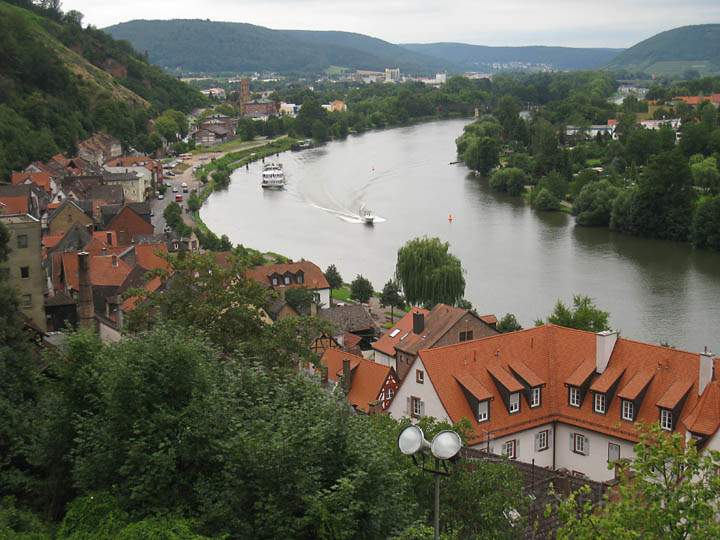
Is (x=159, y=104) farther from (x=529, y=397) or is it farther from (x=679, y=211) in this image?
(x=529, y=397)

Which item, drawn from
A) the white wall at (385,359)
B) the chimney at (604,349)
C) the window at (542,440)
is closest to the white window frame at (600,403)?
the chimney at (604,349)

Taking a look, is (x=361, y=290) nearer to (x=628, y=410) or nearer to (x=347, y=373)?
(x=347, y=373)

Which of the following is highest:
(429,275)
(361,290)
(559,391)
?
(559,391)

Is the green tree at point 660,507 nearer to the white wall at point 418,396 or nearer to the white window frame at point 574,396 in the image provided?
the white wall at point 418,396

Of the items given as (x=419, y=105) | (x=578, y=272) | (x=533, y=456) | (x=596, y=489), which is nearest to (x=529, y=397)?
(x=533, y=456)

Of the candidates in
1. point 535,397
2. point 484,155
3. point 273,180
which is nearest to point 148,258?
point 535,397

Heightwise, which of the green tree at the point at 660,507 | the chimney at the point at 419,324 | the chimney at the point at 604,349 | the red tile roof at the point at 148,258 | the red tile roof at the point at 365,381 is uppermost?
the green tree at the point at 660,507

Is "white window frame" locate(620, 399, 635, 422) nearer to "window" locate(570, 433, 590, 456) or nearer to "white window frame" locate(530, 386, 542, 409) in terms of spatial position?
"window" locate(570, 433, 590, 456)
